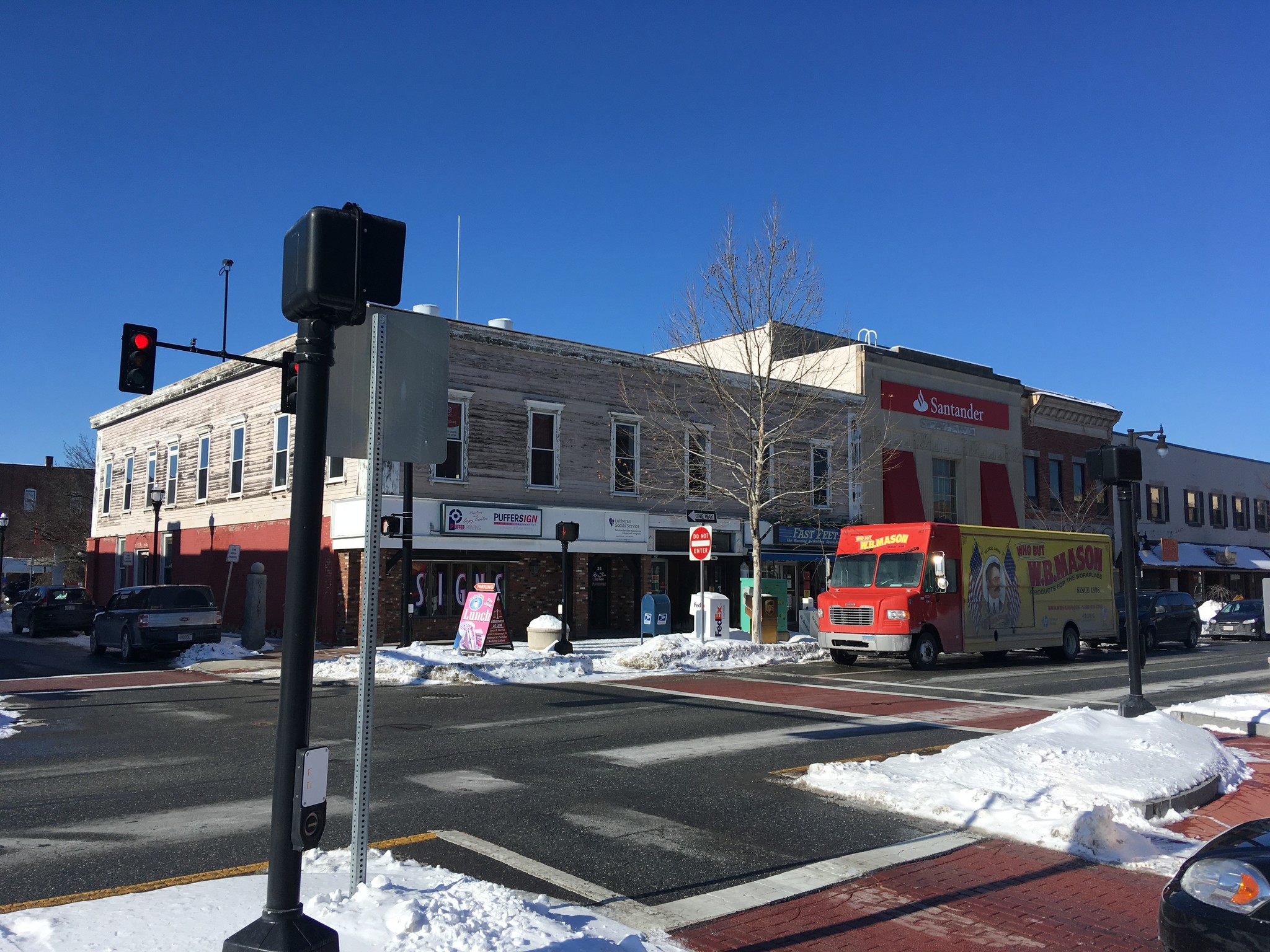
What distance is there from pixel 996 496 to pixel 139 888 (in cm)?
3776

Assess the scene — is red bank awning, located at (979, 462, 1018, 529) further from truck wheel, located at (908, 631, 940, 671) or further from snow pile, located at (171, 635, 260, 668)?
snow pile, located at (171, 635, 260, 668)

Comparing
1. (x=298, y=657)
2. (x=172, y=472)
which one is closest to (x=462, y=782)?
(x=298, y=657)

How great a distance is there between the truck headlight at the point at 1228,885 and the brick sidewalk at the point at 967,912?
109cm

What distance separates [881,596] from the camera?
21.1 metres

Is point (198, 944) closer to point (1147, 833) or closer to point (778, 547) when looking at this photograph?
point (1147, 833)

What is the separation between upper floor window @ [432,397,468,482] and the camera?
84.7 feet

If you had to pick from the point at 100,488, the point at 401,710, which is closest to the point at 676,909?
the point at 401,710

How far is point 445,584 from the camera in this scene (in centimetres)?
2648

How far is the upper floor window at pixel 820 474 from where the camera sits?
108 feet

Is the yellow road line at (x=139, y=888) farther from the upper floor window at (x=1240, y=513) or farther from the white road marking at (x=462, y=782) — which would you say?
the upper floor window at (x=1240, y=513)

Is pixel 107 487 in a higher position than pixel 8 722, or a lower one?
higher

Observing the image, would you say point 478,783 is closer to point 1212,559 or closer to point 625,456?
point 625,456

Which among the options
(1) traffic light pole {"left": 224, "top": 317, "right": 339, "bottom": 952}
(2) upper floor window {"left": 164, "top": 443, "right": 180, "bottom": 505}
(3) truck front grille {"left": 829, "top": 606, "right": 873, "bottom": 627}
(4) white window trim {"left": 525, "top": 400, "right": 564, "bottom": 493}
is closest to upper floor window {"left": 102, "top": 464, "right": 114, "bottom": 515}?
(2) upper floor window {"left": 164, "top": 443, "right": 180, "bottom": 505}

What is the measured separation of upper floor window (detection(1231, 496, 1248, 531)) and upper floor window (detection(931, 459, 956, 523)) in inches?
972
